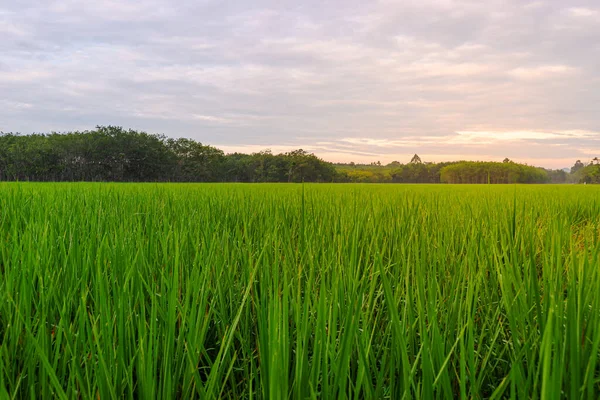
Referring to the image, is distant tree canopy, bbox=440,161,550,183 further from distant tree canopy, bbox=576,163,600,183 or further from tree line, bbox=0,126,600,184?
distant tree canopy, bbox=576,163,600,183

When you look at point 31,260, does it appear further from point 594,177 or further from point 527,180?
point 527,180

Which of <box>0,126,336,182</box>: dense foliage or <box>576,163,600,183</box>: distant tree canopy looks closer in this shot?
<box>0,126,336,182</box>: dense foliage

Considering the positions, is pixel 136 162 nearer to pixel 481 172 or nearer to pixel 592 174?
pixel 481 172

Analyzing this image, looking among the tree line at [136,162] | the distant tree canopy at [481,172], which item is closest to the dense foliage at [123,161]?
the tree line at [136,162]

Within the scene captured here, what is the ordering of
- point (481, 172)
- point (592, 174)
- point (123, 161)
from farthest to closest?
point (481, 172)
point (592, 174)
point (123, 161)

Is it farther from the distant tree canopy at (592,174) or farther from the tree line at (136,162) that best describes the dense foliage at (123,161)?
the distant tree canopy at (592,174)

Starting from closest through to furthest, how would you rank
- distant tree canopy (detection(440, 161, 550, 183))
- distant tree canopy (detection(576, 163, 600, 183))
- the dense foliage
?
the dense foliage → distant tree canopy (detection(576, 163, 600, 183)) → distant tree canopy (detection(440, 161, 550, 183))

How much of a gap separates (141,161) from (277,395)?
198 feet

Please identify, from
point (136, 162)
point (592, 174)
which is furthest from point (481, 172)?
point (136, 162)

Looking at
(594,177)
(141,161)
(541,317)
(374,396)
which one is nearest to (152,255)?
(374,396)

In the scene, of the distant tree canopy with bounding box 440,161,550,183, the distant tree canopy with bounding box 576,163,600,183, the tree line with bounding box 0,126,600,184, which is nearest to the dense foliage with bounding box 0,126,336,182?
the tree line with bounding box 0,126,600,184

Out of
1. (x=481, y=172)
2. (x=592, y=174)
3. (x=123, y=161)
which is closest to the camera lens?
(x=123, y=161)

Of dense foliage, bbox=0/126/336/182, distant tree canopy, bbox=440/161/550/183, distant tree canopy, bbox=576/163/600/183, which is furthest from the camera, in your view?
distant tree canopy, bbox=440/161/550/183

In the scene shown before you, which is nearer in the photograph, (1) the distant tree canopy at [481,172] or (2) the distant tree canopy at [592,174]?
(2) the distant tree canopy at [592,174]
